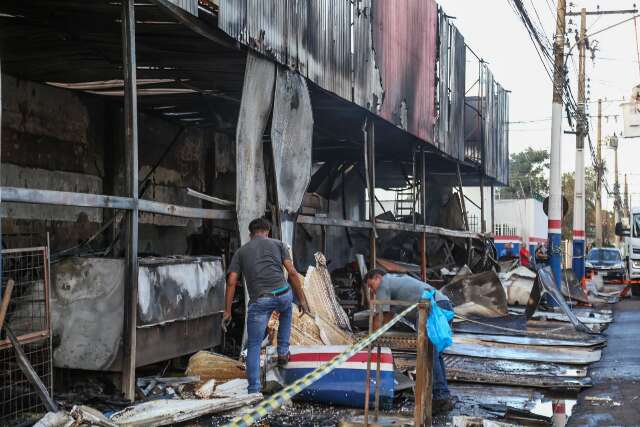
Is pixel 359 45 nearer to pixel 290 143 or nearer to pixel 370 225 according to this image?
pixel 370 225

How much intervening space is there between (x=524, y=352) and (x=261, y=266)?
5475mm

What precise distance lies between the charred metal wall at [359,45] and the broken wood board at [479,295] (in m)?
3.19

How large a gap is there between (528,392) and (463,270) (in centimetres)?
940

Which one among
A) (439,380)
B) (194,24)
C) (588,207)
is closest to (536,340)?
(439,380)

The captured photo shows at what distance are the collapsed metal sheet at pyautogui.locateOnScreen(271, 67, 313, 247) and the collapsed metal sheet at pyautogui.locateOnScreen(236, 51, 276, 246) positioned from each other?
0.86 feet

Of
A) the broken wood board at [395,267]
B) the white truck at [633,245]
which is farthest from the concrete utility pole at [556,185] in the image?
the white truck at [633,245]

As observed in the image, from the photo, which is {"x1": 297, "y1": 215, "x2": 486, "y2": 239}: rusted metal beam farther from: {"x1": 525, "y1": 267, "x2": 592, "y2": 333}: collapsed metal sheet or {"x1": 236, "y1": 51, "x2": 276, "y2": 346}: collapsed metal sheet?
{"x1": 525, "y1": 267, "x2": 592, "y2": 333}: collapsed metal sheet

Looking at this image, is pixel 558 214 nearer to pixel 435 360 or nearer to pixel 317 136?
pixel 317 136

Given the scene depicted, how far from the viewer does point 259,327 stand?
738 centimetres

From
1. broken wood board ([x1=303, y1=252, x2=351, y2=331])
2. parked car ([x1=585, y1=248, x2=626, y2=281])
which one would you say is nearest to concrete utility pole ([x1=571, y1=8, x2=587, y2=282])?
parked car ([x1=585, y1=248, x2=626, y2=281])

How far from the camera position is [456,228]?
21.9 metres

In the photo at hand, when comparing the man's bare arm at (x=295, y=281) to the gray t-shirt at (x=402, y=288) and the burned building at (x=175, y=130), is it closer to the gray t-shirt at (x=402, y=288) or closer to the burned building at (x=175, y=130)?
the gray t-shirt at (x=402, y=288)

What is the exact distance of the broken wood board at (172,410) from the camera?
243 inches


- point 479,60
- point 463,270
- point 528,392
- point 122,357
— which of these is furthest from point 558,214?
point 122,357
